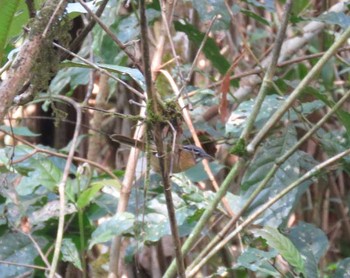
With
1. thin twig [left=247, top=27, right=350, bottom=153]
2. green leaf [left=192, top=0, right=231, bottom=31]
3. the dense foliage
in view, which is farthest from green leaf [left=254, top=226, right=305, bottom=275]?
green leaf [left=192, top=0, right=231, bottom=31]

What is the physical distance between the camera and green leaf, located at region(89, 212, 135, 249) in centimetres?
115

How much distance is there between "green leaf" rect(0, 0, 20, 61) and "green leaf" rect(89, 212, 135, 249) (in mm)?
487

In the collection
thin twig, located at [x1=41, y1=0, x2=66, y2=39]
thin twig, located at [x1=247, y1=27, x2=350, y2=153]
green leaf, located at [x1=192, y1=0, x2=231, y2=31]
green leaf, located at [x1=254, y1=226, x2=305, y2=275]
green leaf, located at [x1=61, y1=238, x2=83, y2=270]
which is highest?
thin twig, located at [x1=41, y1=0, x2=66, y2=39]

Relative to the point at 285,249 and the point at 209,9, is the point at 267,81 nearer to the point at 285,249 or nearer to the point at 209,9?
the point at 285,249

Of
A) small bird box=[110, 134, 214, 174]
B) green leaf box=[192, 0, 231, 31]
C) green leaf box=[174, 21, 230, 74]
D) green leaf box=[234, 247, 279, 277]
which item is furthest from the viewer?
green leaf box=[174, 21, 230, 74]

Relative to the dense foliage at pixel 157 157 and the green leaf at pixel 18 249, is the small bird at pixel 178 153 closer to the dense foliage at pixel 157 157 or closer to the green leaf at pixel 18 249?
the dense foliage at pixel 157 157

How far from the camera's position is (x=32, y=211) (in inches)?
52.9

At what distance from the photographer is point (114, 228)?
1.16m

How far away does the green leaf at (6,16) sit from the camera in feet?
2.41

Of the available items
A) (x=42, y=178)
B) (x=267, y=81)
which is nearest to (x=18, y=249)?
(x=42, y=178)

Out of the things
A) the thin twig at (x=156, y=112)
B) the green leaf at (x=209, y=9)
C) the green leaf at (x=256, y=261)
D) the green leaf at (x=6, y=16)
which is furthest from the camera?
the green leaf at (x=209, y=9)

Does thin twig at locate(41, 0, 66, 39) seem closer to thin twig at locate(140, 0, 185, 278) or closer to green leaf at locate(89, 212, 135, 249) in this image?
thin twig at locate(140, 0, 185, 278)

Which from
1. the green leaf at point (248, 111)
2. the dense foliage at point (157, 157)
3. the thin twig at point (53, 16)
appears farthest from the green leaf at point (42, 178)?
the thin twig at point (53, 16)

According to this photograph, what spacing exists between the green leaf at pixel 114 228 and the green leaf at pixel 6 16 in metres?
0.49
